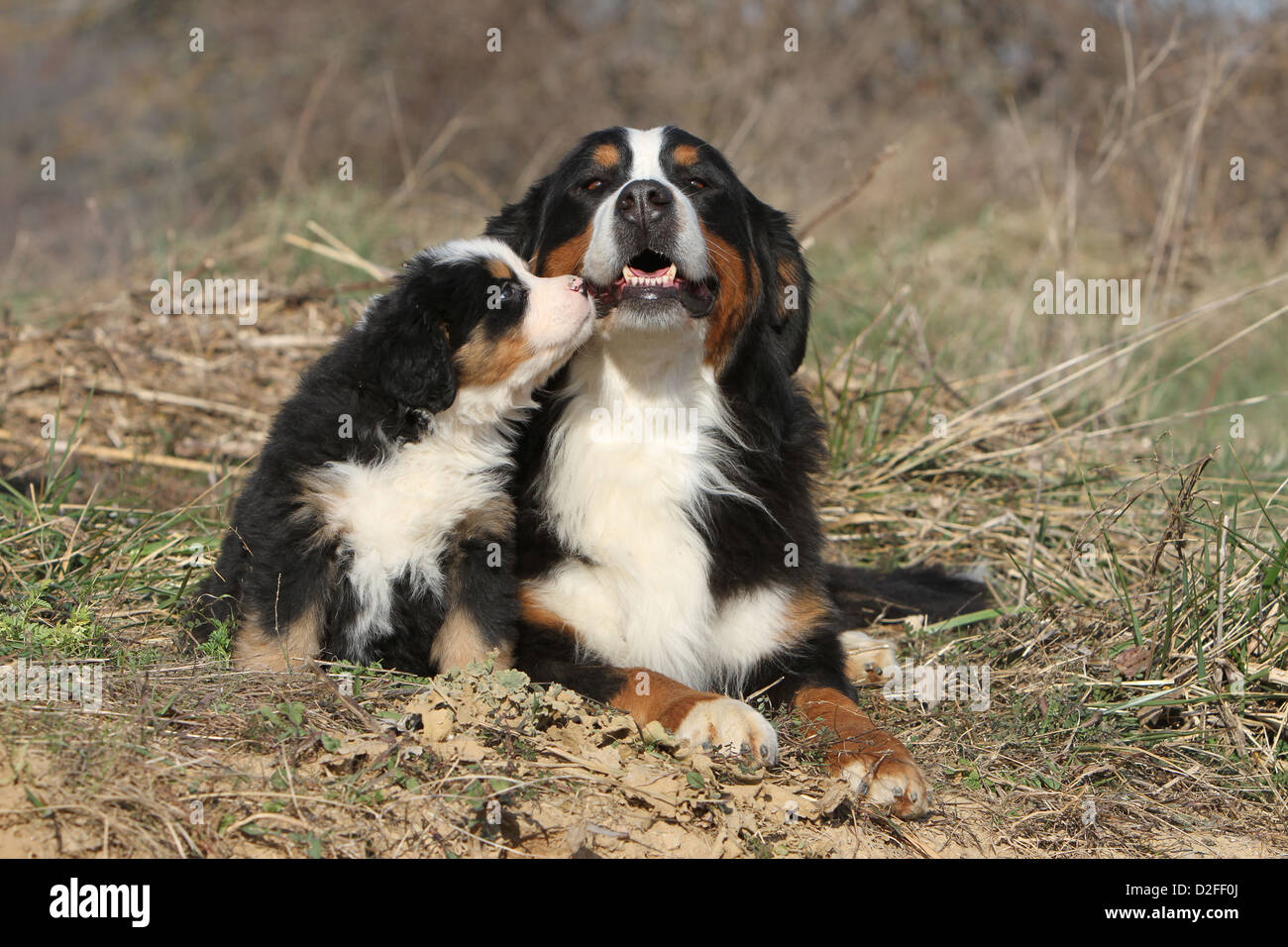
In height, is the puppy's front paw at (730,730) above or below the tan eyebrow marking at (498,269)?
below

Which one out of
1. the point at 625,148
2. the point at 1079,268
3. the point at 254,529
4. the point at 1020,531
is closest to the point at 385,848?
the point at 254,529

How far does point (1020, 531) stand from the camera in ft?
16.2

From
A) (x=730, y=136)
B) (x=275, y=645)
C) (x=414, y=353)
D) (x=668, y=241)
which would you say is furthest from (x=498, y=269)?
(x=730, y=136)

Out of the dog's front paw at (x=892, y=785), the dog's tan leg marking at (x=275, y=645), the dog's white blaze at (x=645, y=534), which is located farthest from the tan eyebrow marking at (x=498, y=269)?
the dog's front paw at (x=892, y=785)

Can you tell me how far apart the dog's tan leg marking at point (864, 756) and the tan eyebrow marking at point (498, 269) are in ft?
4.62

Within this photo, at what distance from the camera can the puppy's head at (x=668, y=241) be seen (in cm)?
330

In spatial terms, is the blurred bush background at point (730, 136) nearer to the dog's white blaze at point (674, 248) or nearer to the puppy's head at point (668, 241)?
the puppy's head at point (668, 241)

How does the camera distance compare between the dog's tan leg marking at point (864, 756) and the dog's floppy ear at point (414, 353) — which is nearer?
the dog's tan leg marking at point (864, 756)
